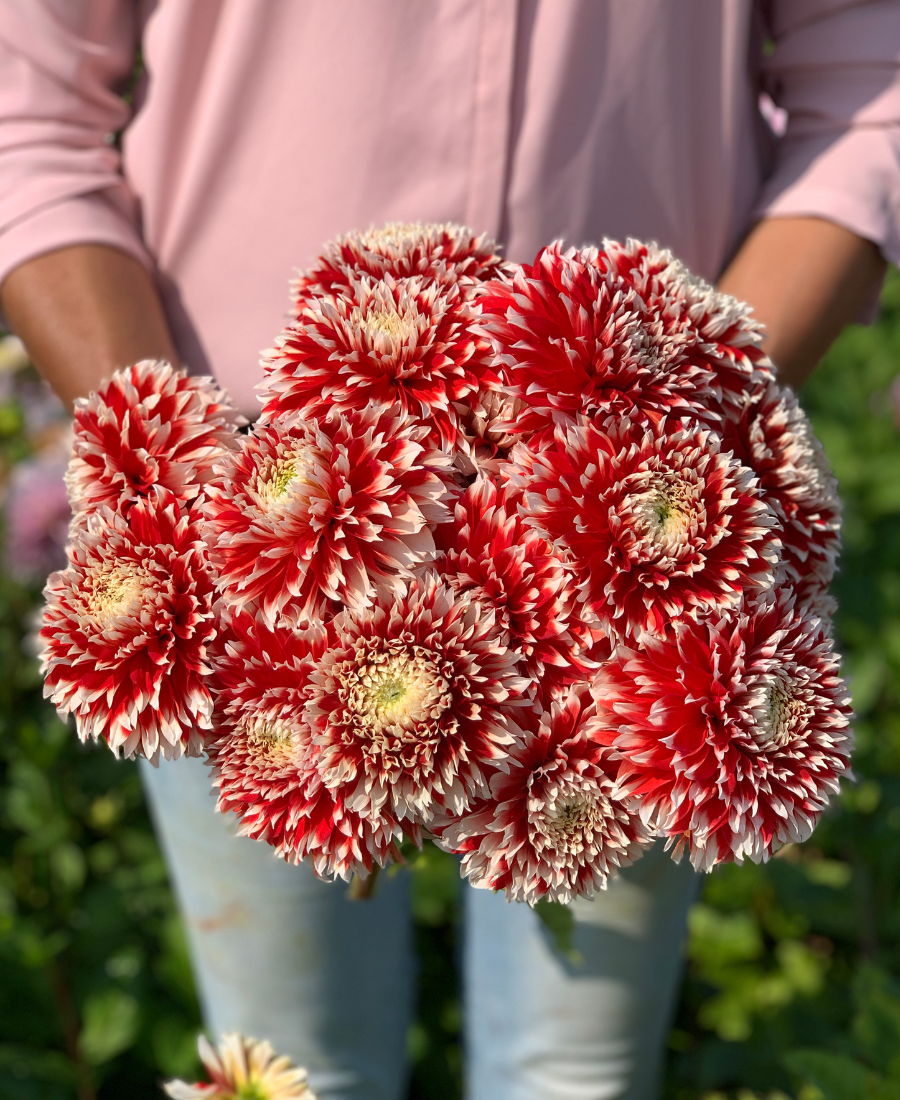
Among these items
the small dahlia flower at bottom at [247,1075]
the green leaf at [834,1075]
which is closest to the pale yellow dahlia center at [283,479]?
the small dahlia flower at bottom at [247,1075]

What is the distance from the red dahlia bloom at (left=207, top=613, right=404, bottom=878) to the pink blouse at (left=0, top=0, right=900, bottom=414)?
41 centimetres

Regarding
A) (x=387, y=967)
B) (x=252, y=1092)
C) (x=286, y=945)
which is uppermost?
(x=252, y=1092)

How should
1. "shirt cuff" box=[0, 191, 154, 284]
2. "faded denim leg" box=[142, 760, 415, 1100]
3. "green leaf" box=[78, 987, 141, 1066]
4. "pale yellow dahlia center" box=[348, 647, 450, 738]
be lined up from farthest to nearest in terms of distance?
"green leaf" box=[78, 987, 141, 1066]
"faded denim leg" box=[142, 760, 415, 1100]
"shirt cuff" box=[0, 191, 154, 284]
"pale yellow dahlia center" box=[348, 647, 450, 738]

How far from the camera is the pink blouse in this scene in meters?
0.82

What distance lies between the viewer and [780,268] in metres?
0.93

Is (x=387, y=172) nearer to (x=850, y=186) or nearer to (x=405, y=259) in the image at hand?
(x=405, y=259)

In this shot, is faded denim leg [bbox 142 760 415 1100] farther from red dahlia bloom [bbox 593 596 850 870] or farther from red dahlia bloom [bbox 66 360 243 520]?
red dahlia bloom [bbox 593 596 850 870]

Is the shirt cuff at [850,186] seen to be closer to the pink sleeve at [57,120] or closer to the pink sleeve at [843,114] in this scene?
the pink sleeve at [843,114]

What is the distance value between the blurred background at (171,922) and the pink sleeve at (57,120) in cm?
94

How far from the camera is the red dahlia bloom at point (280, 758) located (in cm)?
53

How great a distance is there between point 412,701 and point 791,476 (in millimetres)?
275

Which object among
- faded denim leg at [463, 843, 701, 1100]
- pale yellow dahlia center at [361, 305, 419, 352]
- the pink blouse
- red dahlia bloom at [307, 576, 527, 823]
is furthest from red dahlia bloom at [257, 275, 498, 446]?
faded denim leg at [463, 843, 701, 1100]

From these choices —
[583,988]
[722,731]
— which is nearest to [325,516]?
[722,731]

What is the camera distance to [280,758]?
1.79 ft
